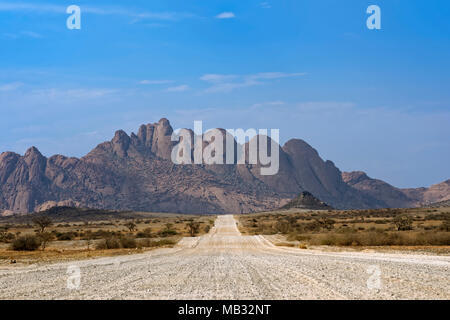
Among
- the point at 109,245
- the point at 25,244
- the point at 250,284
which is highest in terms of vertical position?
the point at 250,284

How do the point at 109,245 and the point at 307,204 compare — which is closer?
the point at 109,245

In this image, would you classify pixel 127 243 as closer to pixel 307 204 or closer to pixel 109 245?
pixel 109 245

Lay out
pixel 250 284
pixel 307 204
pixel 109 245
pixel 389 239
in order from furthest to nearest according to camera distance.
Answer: pixel 307 204
pixel 109 245
pixel 389 239
pixel 250 284

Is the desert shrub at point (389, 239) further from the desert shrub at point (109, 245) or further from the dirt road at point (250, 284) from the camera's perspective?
the dirt road at point (250, 284)

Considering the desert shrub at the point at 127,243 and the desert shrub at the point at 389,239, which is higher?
the desert shrub at the point at 389,239

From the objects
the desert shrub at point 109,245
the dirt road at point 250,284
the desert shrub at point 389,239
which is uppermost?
the dirt road at point 250,284

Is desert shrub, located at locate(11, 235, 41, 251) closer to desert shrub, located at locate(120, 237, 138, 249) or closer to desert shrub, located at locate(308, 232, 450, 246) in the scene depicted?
desert shrub, located at locate(120, 237, 138, 249)

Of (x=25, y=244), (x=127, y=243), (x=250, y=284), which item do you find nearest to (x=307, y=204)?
(x=127, y=243)

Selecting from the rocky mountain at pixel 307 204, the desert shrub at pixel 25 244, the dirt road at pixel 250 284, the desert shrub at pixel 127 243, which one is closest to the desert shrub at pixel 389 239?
the desert shrub at pixel 127 243

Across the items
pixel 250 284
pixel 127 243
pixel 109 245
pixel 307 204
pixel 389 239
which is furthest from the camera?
pixel 307 204
